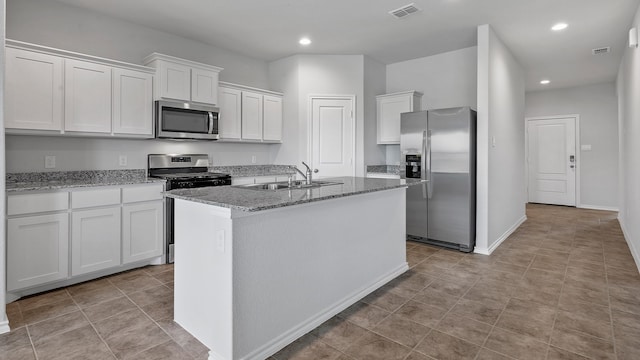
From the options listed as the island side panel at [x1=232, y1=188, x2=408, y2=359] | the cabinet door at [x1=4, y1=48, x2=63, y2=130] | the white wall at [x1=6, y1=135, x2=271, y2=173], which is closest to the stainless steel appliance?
the white wall at [x1=6, y1=135, x2=271, y2=173]

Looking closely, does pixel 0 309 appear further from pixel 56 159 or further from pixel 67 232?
pixel 56 159

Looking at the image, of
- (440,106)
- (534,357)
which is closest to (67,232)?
(534,357)

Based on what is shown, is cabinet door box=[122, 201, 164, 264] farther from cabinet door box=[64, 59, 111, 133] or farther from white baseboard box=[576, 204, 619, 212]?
white baseboard box=[576, 204, 619, 212]

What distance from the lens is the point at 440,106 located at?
4.95m

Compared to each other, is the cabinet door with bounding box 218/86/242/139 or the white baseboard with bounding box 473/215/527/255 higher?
the cabinet door with bounding box 218/86/242/139

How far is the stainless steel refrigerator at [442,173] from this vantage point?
3994 mm

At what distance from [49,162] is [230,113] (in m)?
1.98

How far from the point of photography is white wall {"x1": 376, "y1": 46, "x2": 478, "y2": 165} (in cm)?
468

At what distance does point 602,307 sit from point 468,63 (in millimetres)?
3316

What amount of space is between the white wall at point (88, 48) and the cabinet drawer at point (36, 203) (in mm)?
640

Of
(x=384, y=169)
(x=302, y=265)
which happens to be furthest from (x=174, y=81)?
(x=384, y=169)

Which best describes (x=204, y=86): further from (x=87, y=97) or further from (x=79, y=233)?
(x=79, y=233)

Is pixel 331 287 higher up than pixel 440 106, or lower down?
lower down

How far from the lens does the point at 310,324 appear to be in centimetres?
221
